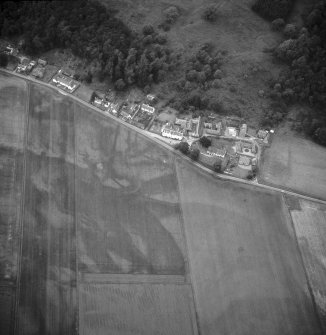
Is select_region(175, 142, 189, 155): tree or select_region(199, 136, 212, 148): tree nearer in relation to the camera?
select_region(175, 142, 189, 155): tree

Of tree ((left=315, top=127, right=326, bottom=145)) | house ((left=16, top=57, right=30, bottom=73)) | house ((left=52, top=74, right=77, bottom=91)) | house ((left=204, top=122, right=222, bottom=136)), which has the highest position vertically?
tree ((left=315, top=127, right=326, bottom=145))

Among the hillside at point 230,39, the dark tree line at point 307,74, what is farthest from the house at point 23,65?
the dark tree line at point 307,74

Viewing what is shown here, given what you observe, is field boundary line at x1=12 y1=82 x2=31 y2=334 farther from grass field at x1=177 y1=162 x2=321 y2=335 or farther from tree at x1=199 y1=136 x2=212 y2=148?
tree at x1=199 y1=136 x2=212 y2=148

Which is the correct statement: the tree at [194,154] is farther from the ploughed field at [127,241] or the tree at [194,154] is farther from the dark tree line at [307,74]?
the dark tree line at [307,74]

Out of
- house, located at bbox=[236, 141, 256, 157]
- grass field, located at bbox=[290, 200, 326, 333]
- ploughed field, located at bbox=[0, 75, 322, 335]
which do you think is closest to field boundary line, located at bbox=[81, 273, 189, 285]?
ploughed field, located at bbox=[0, 75, 322, 335]

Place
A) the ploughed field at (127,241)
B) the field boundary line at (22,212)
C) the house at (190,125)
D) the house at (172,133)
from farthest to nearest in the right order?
the house at (190,125), the house at (172,133), the ploughed field at (127,241), the field boundary line at (22,212)

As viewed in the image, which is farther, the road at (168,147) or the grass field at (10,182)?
the road at (168,147)

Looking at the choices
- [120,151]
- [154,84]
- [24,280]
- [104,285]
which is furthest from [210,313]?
[154,84]
